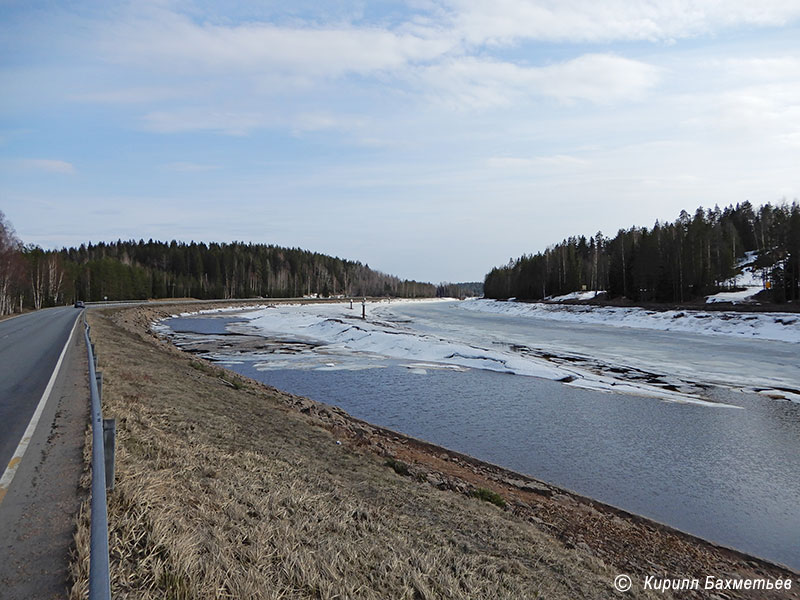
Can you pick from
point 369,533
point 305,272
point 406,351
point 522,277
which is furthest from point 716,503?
point 305,272

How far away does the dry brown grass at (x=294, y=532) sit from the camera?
13.8 feet

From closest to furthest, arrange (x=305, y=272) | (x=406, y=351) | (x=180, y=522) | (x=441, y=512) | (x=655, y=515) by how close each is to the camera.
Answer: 1. (x=180, y=522)
2. (x=441, y=512)
3. (x=655, y=515)
4. (x=406, y=351)
5. (x=305, y=272)

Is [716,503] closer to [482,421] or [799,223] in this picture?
[482,421]

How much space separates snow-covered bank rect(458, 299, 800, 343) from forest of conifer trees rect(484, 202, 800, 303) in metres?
9.75

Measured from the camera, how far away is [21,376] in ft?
43.9

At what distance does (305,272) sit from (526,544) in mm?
167831

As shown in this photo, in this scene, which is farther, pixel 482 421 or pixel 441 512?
pixel 482 421

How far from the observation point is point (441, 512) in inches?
285

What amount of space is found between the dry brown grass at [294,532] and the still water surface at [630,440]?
3.21m
